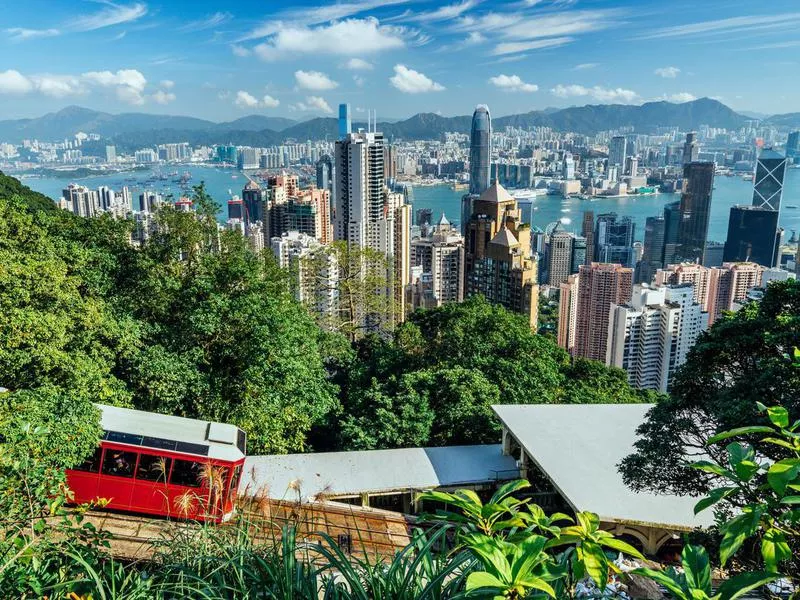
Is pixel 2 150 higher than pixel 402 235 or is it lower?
higher

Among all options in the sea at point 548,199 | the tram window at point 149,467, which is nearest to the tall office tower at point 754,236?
the sea at point 548,199

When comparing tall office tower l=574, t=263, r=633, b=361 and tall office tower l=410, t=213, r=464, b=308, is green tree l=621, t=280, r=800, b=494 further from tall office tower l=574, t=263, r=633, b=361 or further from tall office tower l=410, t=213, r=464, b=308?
tall office tower l=410, t=213, r=464, b=308

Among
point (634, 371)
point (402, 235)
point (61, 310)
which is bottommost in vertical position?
point (634, 371)

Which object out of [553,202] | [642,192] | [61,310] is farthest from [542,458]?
[642,192]

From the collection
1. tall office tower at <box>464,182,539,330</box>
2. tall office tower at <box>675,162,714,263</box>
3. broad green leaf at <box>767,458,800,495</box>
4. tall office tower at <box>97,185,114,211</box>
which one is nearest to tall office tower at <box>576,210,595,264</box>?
tall office tower at <box>675,162,714,263</box>

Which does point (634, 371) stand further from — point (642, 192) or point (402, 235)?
point (642, 192)

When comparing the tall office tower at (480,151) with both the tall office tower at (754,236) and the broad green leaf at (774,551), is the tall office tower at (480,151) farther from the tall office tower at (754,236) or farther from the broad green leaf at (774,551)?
the broad green leaf at (774,551)
